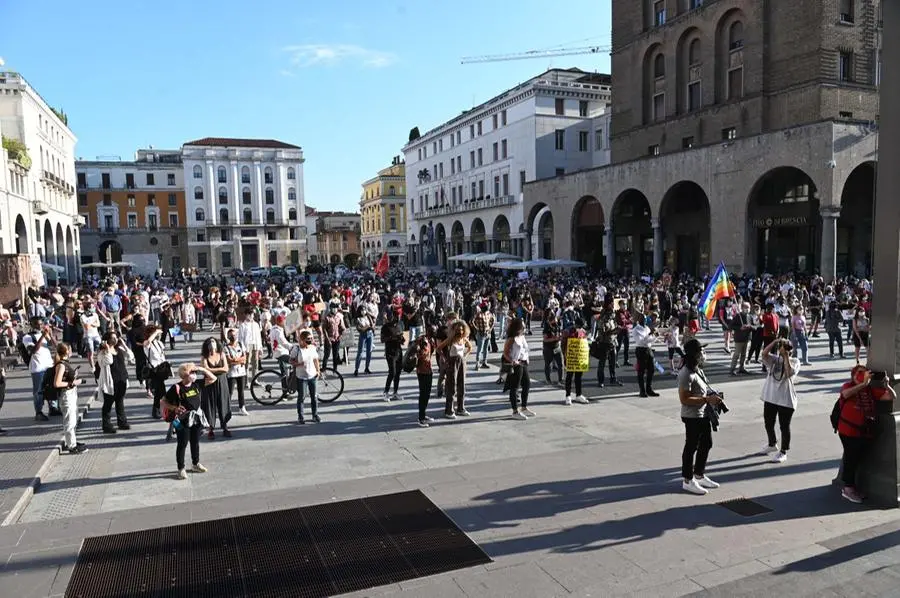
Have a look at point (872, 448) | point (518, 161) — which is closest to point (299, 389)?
point (872, 448)

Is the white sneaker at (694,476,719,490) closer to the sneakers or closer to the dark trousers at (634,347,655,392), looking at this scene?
the sneakers

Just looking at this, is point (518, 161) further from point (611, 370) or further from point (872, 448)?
point (872, 448)

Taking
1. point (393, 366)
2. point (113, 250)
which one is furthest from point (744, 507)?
point (113, 250)

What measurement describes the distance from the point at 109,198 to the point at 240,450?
87330mm

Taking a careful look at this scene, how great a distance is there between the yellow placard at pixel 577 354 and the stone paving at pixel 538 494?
2.41 feet

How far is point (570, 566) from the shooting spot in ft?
19.0

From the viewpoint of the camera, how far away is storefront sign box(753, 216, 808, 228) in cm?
3341

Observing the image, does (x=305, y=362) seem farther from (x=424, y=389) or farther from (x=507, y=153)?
(x=507, y=153)

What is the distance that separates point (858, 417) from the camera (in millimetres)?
7031

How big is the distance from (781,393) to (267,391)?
876 centimetres

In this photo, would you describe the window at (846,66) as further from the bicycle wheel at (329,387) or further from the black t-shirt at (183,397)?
the black t-shirt at (183,397)

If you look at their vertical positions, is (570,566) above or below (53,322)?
below

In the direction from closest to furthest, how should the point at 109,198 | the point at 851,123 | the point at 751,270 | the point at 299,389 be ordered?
the point at 299,389 → the point at 851,123 → the point at 751,270 → the point at 109,198

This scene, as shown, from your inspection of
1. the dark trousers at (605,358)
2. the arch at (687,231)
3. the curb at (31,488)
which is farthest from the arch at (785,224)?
the curb at (31,488)
